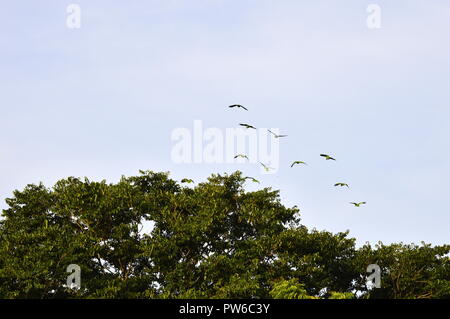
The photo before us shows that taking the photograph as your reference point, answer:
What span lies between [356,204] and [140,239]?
1925 cm

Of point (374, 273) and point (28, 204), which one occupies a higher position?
point (28, 204)

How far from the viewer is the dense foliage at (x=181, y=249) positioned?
38.2 meters

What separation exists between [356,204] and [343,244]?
19.7 meters

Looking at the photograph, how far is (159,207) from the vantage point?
4344cm

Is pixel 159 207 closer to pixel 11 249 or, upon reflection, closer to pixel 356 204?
pixel 11 249

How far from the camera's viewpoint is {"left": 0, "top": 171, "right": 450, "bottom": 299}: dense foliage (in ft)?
125

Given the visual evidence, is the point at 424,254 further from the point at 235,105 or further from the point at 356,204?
the point at 235,105

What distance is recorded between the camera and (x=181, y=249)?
137ft

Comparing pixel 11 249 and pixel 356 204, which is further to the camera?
pixel 11 249

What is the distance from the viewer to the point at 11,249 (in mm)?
38812
